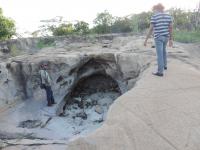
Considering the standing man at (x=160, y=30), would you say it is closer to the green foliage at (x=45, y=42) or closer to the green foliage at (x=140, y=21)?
the green foliage at (x=45, y=42)

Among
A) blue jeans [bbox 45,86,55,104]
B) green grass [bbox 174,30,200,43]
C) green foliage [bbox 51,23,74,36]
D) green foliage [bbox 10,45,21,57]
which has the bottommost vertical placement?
blue jeans [bbox 45,86,55,104]

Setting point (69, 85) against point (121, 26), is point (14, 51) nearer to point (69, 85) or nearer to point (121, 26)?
point (69, 85)

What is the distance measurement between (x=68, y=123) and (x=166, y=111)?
6332 millimetres

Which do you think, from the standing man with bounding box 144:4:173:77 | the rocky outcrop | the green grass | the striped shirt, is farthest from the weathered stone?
the striped shirt

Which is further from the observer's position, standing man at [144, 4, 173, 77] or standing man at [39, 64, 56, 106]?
standing man at [39, 64, 56, 106]

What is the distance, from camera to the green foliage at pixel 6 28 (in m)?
19.4

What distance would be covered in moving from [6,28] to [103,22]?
4925 mm

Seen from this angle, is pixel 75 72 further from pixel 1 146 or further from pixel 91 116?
pixel 1 146

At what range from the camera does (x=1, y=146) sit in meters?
7.69

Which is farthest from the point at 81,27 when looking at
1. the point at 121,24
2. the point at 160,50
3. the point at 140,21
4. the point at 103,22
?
the point at 160,50

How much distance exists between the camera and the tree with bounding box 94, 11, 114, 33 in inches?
742

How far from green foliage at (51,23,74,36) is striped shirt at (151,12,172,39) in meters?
11.9

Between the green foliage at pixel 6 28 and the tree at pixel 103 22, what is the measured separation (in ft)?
14.7

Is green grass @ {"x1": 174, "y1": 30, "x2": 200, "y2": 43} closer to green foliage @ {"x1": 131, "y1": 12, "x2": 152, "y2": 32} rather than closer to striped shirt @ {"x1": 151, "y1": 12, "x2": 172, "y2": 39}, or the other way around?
green foliage @ {"x1": 131, "y1": 12, "x2": 152, "y2": 32}
